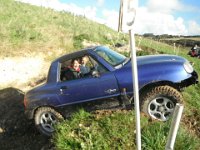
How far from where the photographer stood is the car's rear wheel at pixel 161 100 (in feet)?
24.2

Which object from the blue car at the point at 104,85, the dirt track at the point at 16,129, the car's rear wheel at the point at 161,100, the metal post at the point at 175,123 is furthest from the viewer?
the dirt track at the point at 16,129

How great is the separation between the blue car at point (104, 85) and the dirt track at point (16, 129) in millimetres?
611

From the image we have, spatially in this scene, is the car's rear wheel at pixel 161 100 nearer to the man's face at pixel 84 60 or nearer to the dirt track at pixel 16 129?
the man's face at pixel 84 60

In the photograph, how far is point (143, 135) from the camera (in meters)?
6.12

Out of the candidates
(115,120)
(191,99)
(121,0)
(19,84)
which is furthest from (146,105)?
(19,84)

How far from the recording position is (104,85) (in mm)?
7914

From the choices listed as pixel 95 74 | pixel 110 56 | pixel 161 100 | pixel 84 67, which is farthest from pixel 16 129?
pixel 161 100

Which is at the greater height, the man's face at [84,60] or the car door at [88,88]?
the man's face at [84,60]

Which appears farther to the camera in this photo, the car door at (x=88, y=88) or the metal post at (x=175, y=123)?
the car door at (x=88, y=88)

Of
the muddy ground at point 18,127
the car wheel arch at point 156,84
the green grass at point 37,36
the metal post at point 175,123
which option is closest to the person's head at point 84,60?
the car wheel arch at point 156,84

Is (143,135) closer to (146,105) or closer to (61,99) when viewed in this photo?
(146,105)

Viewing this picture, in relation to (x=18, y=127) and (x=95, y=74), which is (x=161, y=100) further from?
(x=18, y=127)

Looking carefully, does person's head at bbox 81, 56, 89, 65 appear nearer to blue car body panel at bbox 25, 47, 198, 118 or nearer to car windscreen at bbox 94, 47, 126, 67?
blue car body panel at bbox 25, 47, 198, 118

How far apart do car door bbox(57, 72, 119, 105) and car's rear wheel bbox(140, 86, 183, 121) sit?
0.70 m
